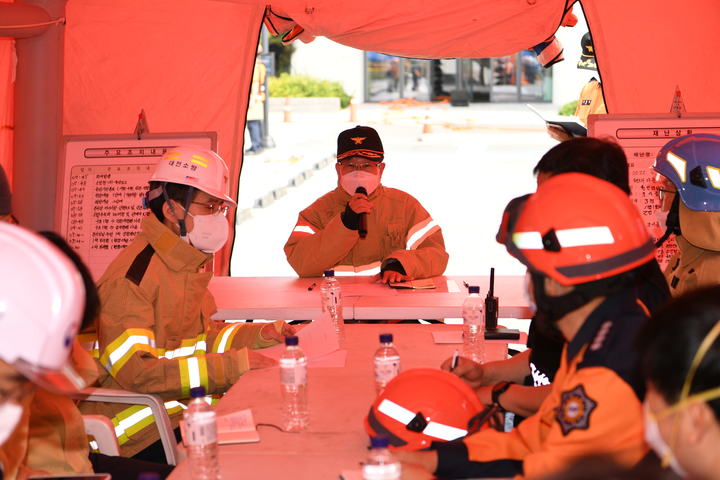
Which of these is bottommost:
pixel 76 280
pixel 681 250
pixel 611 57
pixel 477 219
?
pixel 477 219

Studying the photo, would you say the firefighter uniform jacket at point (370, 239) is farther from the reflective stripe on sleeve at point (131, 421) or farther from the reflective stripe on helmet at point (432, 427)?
the reflective stripe on helmet at point (432, 427)

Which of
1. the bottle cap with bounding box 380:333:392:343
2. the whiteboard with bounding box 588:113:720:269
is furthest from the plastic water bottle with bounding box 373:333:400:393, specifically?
the whiteboard with bounding box 588:113:720:269

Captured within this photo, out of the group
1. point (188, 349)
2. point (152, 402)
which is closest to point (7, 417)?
point (152, 402)

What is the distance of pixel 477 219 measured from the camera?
11.9 metres

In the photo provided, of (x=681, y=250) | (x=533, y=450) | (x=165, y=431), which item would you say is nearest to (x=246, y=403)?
(x=165, y=431)

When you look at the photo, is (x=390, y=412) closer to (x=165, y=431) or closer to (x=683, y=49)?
(x=165, y=431)

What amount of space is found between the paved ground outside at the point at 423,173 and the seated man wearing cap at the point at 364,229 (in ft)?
11.6

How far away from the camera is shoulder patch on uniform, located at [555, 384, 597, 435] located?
218 cm

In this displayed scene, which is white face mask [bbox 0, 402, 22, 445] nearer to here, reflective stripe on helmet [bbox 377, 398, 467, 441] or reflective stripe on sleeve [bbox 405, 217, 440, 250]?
reflective stripe on helmet [bbox 377, 398, 467, 441]

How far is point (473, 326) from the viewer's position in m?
3.84

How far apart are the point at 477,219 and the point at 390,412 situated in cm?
942

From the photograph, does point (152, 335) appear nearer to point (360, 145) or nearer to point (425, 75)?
point (360, 145)

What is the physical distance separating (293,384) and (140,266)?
36.1 inches

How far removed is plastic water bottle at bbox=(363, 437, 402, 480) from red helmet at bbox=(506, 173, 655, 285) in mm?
575
